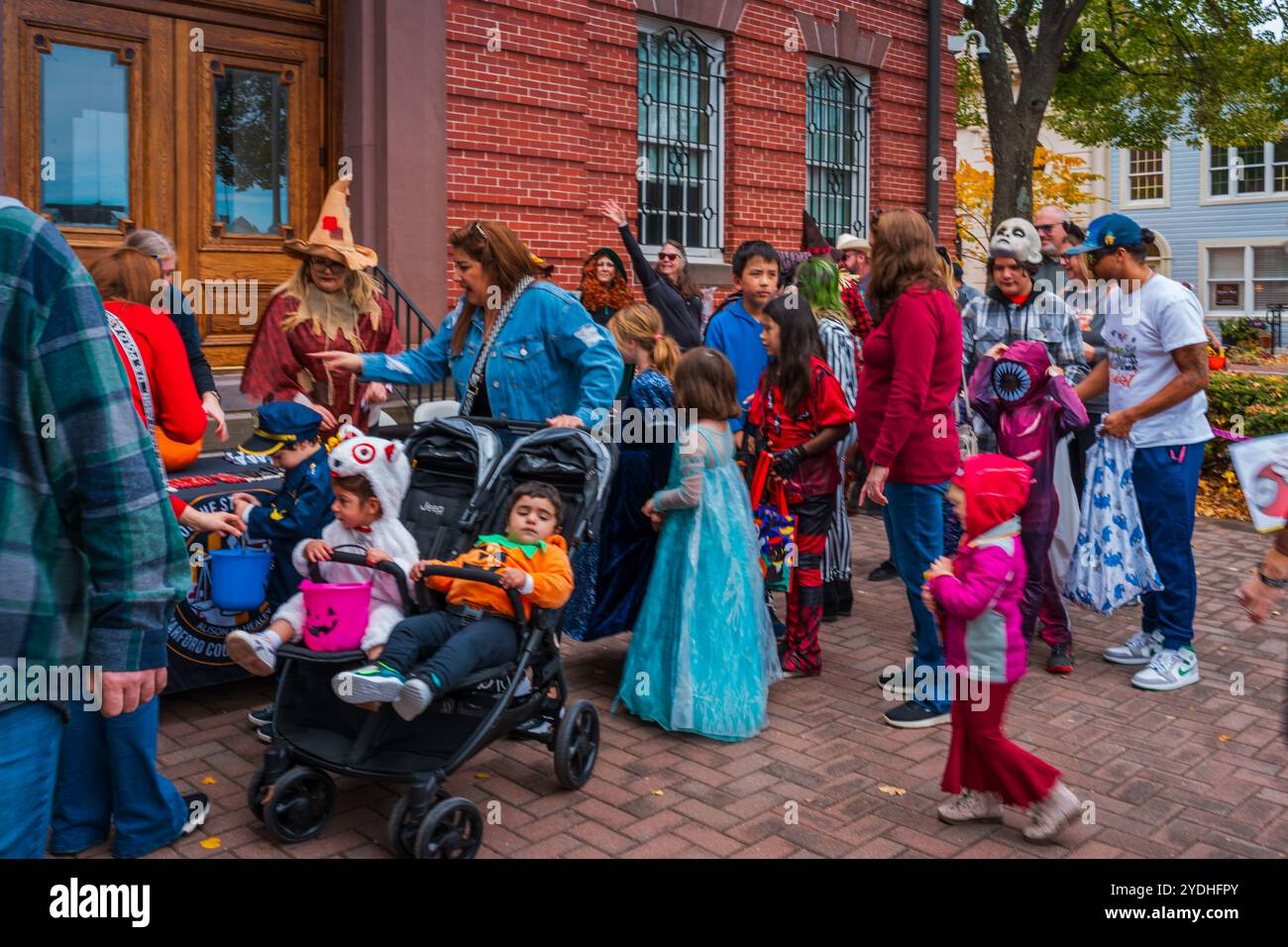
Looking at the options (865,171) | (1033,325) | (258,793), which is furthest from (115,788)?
(865,171)

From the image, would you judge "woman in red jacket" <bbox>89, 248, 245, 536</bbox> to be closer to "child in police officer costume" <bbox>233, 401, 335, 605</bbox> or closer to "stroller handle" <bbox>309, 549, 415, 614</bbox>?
"child in police officer costume" <bbox>233, 401, 335, 605</bbox>

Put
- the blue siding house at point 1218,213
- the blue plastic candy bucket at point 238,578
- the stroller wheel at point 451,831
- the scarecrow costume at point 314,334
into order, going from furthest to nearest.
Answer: the blue siding house at point 1218,213
the scarecrow costume at point 314,334
the blue plastic candy bucket at point 238,578
the stroller wheel at point 451,831

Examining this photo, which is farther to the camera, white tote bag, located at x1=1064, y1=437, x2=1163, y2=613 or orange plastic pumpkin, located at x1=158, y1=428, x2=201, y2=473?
white tote bag, located at x1=1064, y1=437, x2=1163, y2=613

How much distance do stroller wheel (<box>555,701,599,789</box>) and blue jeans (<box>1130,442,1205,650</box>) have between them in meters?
3.22

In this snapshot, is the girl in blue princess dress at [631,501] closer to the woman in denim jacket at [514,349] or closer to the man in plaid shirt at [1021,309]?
the woman in denim jacket at [514,349]

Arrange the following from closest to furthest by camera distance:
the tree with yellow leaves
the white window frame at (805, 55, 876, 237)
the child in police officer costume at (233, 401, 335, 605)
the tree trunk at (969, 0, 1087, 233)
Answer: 1. the child in police officer costume at (233, 401, 335, 605)
2. the white window frame at (805, 55, 876, 237)
3. the tree trunk at (969, 0, 1087, 233)
4. the tree with yellow leaves

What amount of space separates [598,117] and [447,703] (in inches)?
346

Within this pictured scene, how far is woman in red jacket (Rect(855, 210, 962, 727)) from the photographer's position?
5.46 meters

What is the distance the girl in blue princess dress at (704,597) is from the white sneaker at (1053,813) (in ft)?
4.73

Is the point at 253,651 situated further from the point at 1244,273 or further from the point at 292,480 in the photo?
the point at 1244,273

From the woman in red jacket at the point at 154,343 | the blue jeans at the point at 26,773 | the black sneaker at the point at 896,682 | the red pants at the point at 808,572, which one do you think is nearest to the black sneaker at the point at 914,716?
the black sneaker at the point at 896,682

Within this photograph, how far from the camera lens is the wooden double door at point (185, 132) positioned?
26.7 ft

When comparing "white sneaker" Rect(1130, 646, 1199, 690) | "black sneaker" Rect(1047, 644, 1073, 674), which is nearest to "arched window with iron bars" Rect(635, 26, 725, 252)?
"black sneaker" Rect(1047, 644, 1073, 674)

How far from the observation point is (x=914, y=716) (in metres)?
5.62
